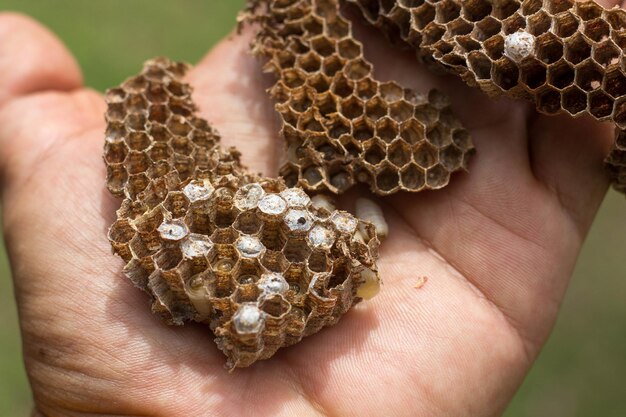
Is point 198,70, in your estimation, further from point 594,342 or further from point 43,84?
point 594,342

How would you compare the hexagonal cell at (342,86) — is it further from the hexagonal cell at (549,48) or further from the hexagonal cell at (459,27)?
the hexagonal cell at (549,48)

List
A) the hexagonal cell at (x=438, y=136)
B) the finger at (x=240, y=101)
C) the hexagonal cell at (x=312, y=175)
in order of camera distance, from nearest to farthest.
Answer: the hexagonal cell at (x=312, y=175) → the hexagonal cell at (x=438, y=136) → the finger at (x=240, y=101)

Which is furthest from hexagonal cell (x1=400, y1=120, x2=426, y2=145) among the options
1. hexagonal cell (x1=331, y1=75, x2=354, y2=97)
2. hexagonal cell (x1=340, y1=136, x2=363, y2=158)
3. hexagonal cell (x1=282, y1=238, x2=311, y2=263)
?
hexagonal cell (x1=282, y1=238, x2=311, y2=263)

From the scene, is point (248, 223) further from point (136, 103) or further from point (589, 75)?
point (589, 75)

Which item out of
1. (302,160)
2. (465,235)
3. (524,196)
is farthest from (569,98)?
(302,160)

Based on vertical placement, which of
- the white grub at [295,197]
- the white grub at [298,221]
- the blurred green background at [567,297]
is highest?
the white grub at [295,197]

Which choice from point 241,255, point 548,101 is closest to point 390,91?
point 548,101

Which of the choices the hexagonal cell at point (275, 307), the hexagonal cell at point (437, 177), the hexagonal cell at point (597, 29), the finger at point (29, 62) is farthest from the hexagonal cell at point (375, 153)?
the finger at point (29, 62)
